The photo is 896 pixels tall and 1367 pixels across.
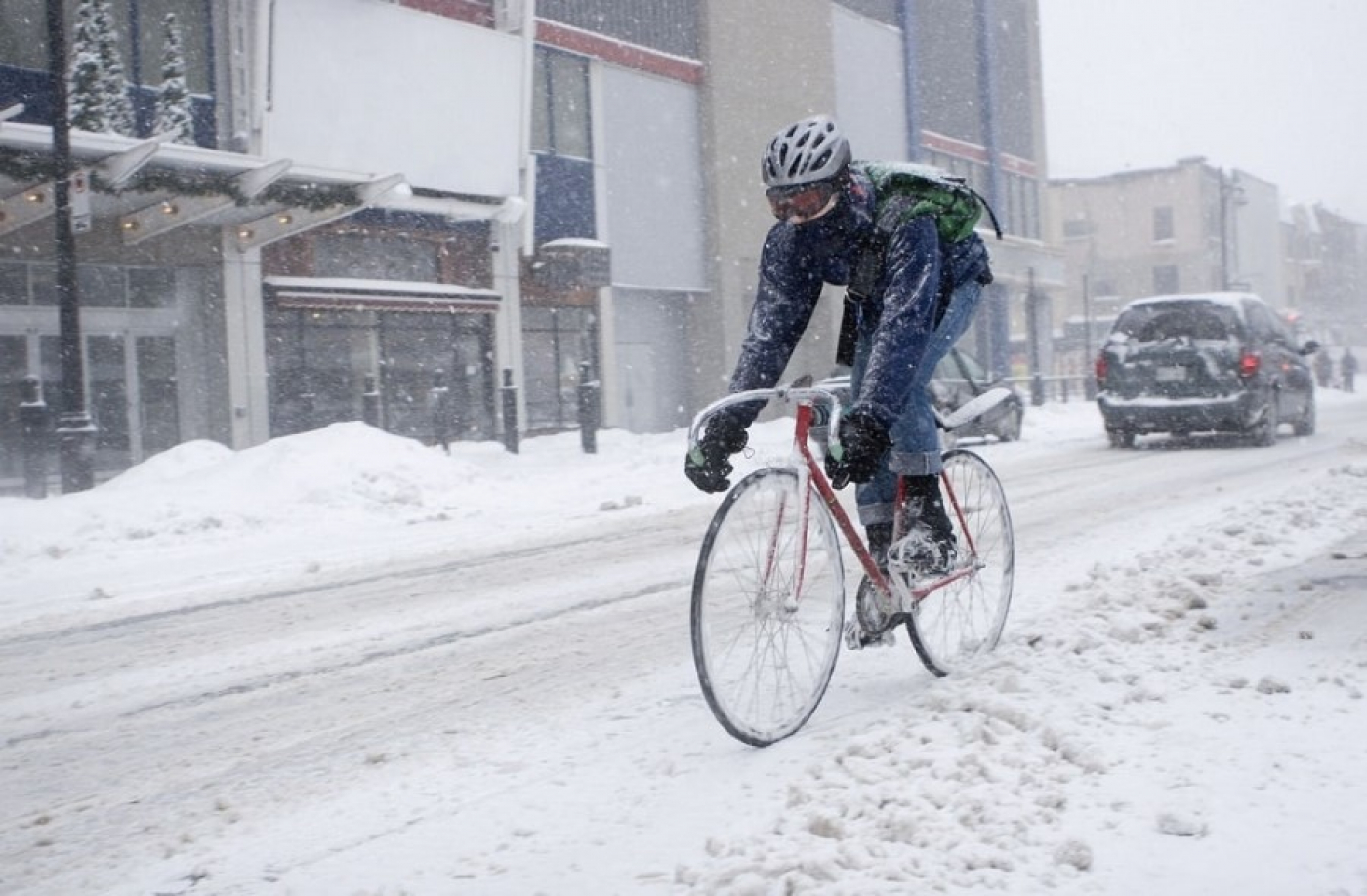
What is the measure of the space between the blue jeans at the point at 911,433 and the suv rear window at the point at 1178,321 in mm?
11282

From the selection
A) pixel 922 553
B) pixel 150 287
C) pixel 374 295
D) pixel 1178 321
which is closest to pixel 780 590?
pixel 922 553

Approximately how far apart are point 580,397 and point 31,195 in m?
7.94

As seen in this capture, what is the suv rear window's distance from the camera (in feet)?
46.3

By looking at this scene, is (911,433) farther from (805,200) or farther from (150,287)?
(150,287)

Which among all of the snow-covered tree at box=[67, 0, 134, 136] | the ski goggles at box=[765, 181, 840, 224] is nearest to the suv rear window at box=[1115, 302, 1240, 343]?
the ski goggles at box=[765, 181, 840, 224]

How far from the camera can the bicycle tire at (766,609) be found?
10.9 ft

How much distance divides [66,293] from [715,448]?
11.1 meters

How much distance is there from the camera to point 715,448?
353cm

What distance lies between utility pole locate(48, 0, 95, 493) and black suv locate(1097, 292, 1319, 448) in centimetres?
1145

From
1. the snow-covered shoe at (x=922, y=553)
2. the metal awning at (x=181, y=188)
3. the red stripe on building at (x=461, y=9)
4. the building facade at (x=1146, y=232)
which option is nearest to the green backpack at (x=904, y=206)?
the snow-covered shoe at (x=922, y=553)

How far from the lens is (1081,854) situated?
8.36ft

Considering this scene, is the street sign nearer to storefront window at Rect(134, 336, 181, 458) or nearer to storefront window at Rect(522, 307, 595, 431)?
storefront window at Rect(134, 336, 181, 458)

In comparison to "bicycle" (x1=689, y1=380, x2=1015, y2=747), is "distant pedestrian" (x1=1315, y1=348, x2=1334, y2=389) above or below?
above

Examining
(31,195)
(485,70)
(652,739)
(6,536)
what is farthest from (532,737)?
(485,70)
